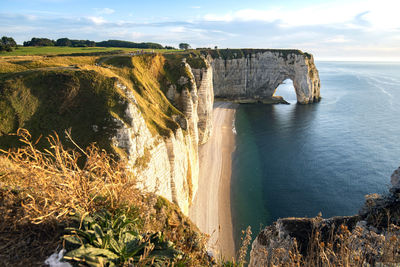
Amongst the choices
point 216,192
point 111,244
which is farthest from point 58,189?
point 216,192

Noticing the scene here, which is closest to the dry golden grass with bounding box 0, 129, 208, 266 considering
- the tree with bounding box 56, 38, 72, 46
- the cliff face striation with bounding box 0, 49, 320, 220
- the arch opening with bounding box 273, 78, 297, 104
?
the cliff face striation with bounding box 0, 49, 320, 220

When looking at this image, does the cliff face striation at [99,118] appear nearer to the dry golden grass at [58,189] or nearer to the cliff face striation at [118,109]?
the cliff face striation at [118,109]

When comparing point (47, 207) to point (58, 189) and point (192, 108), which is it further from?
point (192, 108)

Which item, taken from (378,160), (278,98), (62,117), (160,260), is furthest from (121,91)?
(278,98)

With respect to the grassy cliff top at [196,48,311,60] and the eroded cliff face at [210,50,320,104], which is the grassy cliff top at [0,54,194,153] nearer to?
the eroded cliff face at [210,50,320,104]

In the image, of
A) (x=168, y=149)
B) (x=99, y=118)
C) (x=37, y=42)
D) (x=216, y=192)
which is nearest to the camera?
(x=99, y=118)

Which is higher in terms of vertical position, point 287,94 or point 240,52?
point 240,52

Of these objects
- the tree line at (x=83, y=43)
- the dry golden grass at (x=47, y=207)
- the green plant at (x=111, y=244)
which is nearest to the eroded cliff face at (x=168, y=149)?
the dry golden grass at (x=47, y=207)
